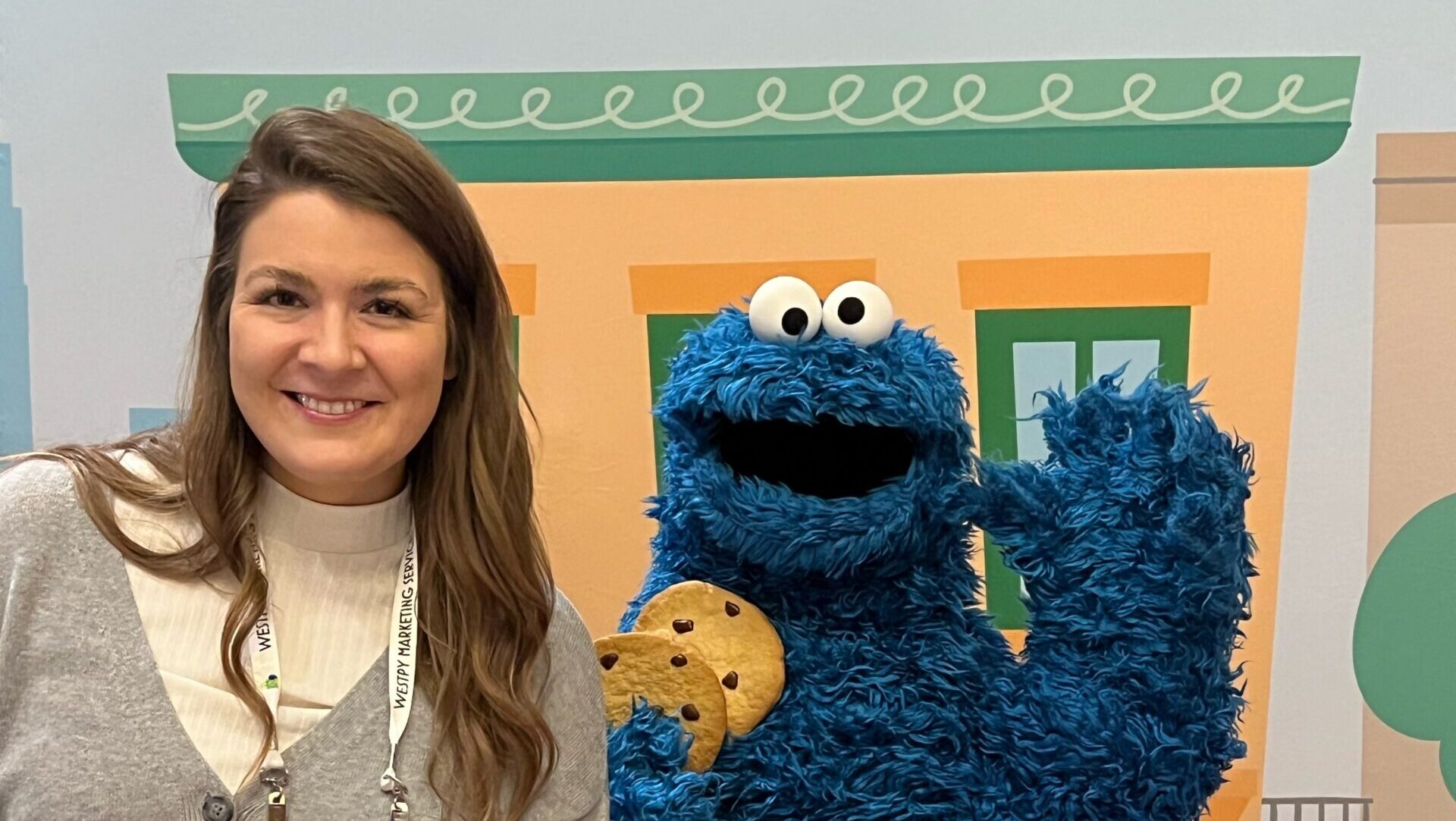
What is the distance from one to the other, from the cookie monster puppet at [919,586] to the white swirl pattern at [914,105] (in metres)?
0.44

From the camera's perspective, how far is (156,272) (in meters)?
1.51

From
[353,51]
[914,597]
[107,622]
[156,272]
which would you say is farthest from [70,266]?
[914,597]

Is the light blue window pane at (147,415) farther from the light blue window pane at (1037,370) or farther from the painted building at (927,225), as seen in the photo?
the light blue window pane at (1037,370)

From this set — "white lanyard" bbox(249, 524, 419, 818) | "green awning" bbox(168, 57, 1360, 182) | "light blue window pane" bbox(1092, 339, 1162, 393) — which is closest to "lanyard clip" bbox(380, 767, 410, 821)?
"white lanyard" bbox(249, 524, 419, 818)

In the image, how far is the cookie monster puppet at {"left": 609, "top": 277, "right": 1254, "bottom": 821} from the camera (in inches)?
40.8

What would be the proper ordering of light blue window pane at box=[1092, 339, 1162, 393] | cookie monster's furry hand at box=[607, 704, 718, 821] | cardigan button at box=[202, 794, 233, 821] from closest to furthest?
cardigan button at box=[202, 794, 233, 821], cookie monster's furry hand at box=[607, 704, 718, 821], light blue window pane at box=[1092, 339, 1162, 393]

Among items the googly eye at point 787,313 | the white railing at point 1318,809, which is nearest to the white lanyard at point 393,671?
the googly eye at point 787,313

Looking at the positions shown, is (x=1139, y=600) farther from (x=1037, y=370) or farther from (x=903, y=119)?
(x=903, y=119)

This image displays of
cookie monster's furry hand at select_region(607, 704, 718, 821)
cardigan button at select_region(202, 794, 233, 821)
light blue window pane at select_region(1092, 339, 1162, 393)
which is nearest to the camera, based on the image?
cardigan button at select_region(202, 794, 233, 821)

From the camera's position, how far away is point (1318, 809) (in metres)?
1.44

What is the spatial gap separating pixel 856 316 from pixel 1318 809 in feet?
2.89

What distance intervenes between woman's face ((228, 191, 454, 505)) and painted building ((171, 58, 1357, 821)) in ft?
1.90

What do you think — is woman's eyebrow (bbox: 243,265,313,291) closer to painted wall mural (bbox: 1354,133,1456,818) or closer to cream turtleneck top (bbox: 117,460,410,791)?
cream turtleneck top (bbox: 117,460,410,791)

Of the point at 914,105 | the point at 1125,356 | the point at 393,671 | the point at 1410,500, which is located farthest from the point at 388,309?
the point at 1410,500
